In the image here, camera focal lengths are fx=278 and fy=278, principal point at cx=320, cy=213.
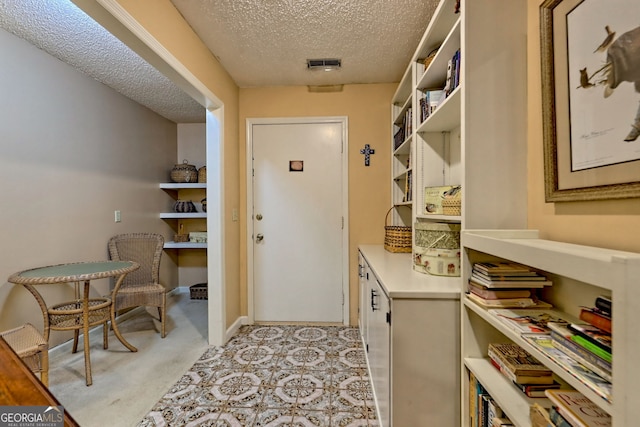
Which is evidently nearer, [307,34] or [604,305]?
[604,305]

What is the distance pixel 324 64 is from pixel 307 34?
42cm

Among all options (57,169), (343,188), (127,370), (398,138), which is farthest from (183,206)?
(398,138)

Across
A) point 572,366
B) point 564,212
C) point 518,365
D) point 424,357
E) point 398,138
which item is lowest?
point 424,357

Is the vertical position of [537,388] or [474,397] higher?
[537,388]

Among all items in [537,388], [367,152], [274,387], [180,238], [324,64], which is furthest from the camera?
[180,238]

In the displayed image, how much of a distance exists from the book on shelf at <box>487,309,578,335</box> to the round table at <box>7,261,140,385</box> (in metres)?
2.15

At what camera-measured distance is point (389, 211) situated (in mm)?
2723

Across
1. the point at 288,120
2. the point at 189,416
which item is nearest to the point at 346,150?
the point at 288,120

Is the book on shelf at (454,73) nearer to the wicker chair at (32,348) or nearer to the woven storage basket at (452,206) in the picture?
the woven storage basket at (452,206)

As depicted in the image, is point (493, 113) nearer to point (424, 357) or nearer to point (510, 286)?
point (510, 286)

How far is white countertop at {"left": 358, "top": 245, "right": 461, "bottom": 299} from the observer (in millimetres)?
1164

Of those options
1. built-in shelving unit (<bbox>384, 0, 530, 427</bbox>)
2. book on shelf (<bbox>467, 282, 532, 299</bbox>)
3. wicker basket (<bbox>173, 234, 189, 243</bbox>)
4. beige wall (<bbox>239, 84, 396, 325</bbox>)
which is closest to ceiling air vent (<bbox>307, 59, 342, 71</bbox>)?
beige wall (<bbox>239, 84, 396, 325</bbox>)

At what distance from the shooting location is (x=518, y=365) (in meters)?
0.91

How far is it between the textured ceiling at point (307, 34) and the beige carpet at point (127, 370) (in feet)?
7.93
